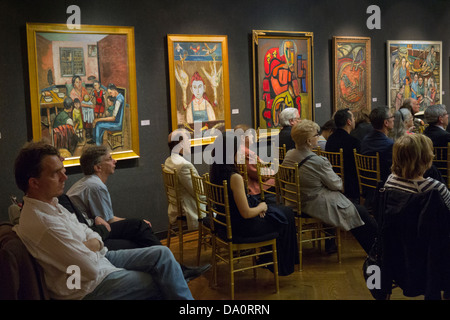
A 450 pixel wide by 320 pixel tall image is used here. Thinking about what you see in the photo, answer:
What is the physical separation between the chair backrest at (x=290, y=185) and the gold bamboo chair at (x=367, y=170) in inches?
37.1

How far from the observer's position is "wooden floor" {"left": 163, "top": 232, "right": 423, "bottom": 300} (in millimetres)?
4223

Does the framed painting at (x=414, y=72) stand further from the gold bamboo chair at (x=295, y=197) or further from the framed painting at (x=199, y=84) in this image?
the gold bamboo chair at (x=295, y=197)

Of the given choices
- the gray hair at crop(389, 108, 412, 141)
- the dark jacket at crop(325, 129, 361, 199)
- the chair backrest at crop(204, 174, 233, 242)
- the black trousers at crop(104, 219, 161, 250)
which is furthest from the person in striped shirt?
the gray hair at crop(389, 108, 412, 141)

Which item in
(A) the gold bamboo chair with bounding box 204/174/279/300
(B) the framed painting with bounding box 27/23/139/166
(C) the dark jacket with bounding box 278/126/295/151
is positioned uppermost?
(B) the framed painting with bounding box 27/23/139/166

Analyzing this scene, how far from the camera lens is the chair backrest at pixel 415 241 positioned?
290 cm

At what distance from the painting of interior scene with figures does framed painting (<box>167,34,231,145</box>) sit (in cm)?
72

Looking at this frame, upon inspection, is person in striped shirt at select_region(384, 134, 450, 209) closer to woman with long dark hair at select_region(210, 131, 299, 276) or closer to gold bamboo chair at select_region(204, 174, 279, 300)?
woman with long dark hair at select_region(210, 131, 299, 276)

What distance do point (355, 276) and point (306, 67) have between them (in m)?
4.41

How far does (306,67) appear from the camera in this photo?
8.22 metres

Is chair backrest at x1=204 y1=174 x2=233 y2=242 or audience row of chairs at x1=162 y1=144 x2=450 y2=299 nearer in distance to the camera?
chair backrest at x1=204 y1=174 x2=233 y2=242

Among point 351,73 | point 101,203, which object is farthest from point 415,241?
point 351,73

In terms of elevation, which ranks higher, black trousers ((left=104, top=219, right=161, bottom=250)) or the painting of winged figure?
the painting of winged figure

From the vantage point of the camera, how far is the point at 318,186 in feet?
15.6

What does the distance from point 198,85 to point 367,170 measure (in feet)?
8.41
